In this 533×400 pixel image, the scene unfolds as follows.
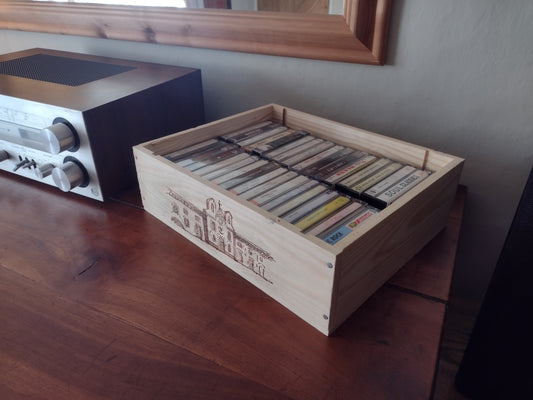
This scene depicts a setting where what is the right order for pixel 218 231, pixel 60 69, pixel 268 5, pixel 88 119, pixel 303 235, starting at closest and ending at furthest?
pixel 303 235
pixel 218 231
pixel 88 119
pixel 268 5
pixel 60 69

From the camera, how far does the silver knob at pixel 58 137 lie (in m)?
0.70

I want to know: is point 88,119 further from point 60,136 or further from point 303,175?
point 303,175

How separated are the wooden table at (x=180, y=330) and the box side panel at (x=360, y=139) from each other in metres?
0.15

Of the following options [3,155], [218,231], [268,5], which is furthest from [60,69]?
[218,231]

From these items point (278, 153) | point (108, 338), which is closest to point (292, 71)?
point (278, 153)

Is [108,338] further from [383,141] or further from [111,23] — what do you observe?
[111,23]

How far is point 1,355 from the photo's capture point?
1.63 feet

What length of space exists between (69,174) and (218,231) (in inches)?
13.2

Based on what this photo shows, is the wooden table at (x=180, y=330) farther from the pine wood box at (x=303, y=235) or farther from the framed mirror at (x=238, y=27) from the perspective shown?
the framed mirror at (x=238, y=27)

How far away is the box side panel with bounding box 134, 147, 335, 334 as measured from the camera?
0.49 meters

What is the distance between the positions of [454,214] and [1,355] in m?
0.72

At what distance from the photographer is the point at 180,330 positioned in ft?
1.73

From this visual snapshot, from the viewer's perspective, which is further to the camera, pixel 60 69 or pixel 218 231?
pixel 60 69

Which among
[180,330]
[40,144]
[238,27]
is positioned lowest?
[180,330]
